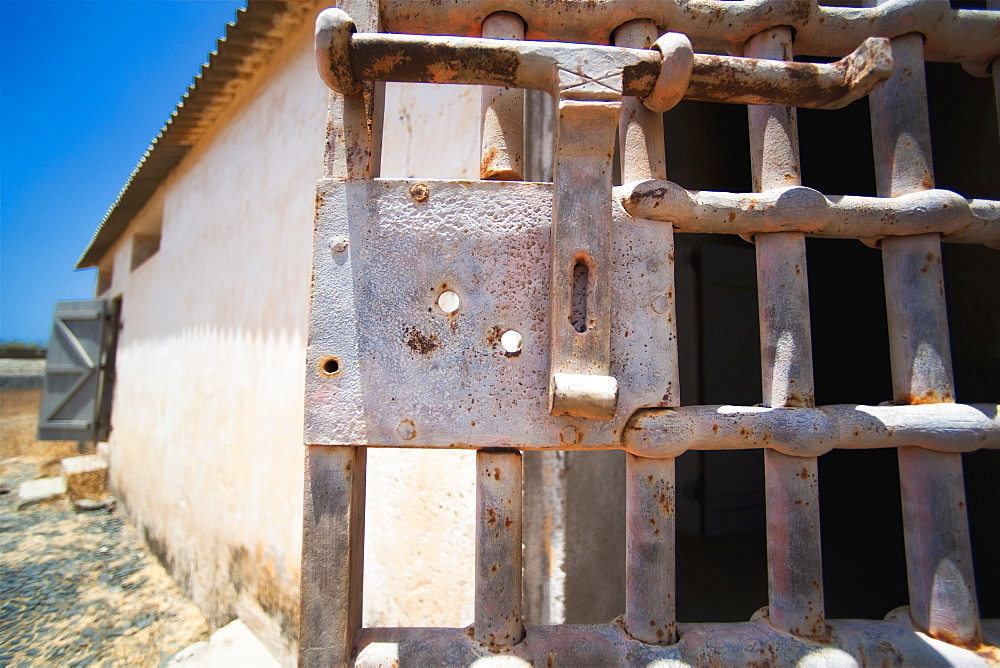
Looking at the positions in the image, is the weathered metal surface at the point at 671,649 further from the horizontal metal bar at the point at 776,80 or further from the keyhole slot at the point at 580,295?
the horizontal metal bar at the point at 776,80

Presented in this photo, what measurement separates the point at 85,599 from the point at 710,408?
519 cm

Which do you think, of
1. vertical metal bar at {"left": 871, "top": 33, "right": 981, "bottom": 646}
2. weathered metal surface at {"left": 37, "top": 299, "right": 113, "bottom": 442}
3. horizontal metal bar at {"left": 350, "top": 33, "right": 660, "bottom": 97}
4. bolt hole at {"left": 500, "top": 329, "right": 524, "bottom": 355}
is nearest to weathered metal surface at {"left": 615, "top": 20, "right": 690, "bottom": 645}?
horizontal metal bar at {"left": 350, "top": 33, "right": 660, "bottom": 97}

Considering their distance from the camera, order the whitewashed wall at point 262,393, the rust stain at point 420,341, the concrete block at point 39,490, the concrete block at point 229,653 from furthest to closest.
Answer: the concrete block at point 39,490 → the concrete block at point 229,653 → the whitewashed wall at point 262,393 → the rust stain at point 420,341

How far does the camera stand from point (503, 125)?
1091mm

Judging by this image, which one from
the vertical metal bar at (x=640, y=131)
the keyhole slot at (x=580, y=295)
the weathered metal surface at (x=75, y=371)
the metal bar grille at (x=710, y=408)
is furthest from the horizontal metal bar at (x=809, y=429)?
the weathered metal surface at (x=75, y=371)

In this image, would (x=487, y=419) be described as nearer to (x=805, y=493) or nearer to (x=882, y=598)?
(x=805, y=493)

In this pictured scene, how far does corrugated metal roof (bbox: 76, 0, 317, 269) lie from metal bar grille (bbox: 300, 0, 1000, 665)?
2730mm

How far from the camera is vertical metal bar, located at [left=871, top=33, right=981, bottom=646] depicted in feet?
3.40

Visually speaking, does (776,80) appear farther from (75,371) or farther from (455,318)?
(75,371)

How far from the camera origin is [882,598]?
2.26 meters

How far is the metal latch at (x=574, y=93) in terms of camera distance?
0.90 m

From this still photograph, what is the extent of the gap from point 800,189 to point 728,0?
1.68ft

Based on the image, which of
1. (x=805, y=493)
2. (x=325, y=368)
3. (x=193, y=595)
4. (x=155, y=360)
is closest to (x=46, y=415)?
(x=155, y=360)

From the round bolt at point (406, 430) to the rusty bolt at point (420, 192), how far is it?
1.61ft
